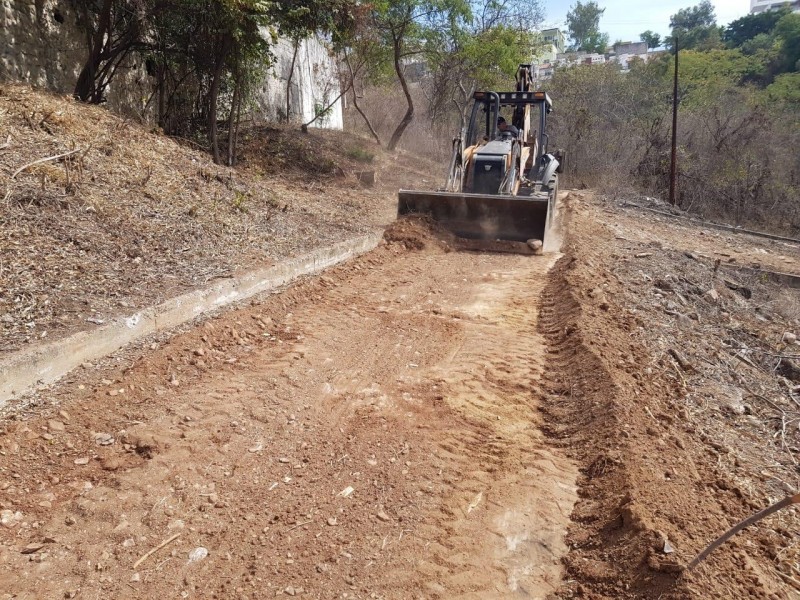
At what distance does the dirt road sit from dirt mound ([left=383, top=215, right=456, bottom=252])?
409cm

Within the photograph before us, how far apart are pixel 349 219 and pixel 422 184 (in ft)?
21.8

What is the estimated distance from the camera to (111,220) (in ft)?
22.3

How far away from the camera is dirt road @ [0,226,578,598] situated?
2.92 meters

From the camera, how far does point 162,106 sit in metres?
12.7

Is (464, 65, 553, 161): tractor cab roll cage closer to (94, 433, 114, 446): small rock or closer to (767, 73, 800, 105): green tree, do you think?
(94, 433, 114, 446): small rock

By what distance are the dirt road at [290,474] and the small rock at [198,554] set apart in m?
A: 0.01

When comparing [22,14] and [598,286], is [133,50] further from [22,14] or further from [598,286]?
[598,286]

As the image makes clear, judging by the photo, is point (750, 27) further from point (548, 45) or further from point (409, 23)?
point (409, 23)

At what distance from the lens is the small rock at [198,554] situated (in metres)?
3.00

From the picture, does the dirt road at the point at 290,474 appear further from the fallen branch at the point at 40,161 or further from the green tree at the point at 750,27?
the green tree at the point at 750,27

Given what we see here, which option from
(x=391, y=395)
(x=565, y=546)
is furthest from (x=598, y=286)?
(x=565, y=546)

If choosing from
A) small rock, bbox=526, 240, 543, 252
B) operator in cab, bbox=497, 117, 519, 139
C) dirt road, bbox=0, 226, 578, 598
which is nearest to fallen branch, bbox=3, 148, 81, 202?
dirt road, bbox=0, 226, 578, 598

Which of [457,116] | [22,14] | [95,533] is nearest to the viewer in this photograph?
[95,533]

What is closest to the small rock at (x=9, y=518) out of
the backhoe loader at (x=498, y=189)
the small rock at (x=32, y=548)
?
the small rock at (x=32, y=548)
